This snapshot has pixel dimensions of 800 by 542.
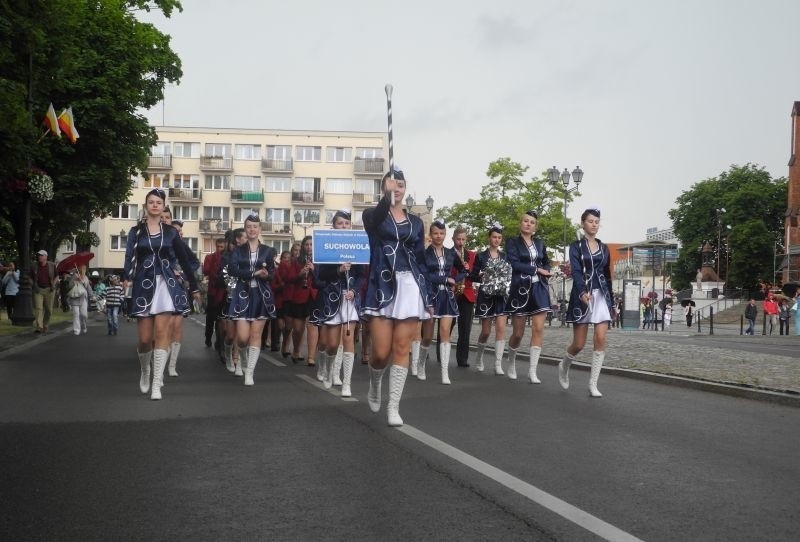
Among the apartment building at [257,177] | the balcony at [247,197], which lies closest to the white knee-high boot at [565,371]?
the apartment building at [257,177]

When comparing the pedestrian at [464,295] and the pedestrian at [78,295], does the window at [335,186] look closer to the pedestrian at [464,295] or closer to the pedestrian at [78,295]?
the pedestrian at [78,295]

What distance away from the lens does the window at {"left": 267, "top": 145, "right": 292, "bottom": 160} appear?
102175 mm

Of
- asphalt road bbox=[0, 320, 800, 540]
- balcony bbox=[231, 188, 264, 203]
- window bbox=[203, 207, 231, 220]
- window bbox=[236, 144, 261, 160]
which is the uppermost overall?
window bbox=[236, 144, 261, 160]

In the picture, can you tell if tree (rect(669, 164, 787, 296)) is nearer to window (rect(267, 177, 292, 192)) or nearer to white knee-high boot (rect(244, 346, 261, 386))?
window (rect(267, 177, 292, 192))

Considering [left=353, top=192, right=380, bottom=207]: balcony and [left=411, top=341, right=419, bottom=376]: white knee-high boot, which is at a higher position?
[left=353, top=192, right=380, bottom=207]: balcony

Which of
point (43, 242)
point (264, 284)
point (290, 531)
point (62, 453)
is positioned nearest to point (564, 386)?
point (264, 284)

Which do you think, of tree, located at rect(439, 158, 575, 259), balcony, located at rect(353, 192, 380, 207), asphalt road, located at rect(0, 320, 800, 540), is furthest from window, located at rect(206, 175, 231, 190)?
asphalt road, located at rect(0, 320, 800, 540)

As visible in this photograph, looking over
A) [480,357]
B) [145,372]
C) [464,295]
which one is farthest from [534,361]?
[145,372]

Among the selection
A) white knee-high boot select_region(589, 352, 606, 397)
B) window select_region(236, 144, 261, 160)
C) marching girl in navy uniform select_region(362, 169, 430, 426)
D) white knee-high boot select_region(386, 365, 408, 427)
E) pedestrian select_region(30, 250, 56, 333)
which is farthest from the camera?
window select_region(236, 144, 261, 160)

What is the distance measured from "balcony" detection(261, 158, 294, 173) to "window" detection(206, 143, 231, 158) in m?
3.87

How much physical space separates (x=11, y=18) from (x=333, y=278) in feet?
32.3

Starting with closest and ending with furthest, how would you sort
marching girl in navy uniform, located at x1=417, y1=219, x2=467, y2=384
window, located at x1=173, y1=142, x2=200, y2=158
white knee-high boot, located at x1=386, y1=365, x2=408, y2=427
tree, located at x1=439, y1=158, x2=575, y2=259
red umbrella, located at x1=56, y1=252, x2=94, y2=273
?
white knee-high boot, located at x1=386, y1=365, x2=408, y2=427, marching girl in navy uniform, located at x1=417, y1=219, x2=467, y2=384, red umbrella, located at x1=56, y1=252, x2=94, y2=273, tree, located at x1=439, y1=158, x2=575, y2=259, window, located at x1=173, y1=142, x2=200, y2=158

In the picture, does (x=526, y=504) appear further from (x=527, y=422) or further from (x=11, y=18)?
(x=11, y=18)

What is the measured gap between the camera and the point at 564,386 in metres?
12.2
